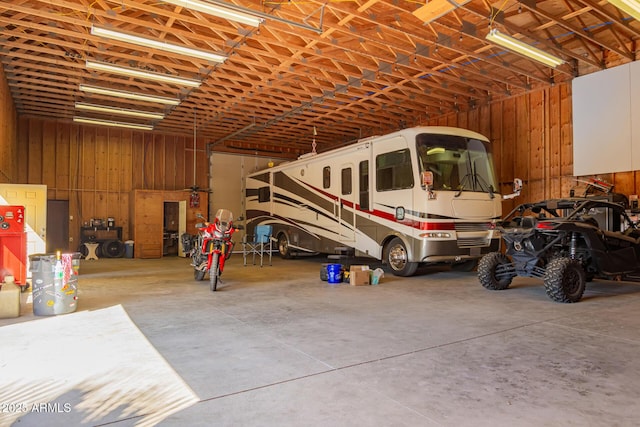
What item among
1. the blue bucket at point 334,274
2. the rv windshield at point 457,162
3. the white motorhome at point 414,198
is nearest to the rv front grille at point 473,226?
the white motorhome at point 414,198

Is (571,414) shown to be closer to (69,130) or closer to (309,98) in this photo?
(309,98)

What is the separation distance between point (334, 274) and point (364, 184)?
2.29 meters

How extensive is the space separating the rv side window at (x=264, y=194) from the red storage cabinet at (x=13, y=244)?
713 centimetres

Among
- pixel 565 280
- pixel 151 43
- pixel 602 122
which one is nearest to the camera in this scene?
pixel 565 280

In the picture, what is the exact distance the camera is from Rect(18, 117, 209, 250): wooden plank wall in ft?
41.5

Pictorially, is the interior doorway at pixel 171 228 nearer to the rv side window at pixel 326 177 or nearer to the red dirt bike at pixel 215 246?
the rv side window at pixel 326 177

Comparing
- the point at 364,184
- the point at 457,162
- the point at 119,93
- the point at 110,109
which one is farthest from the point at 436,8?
the point at 110,109

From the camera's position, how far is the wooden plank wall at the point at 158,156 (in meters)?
9.59

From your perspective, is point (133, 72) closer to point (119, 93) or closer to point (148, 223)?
point (119, 93)

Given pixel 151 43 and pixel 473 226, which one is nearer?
pixel 151 43

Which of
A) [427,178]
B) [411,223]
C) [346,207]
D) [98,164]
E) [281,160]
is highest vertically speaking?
[281,160]

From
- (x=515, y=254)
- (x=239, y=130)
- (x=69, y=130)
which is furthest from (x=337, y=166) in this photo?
(x=69, y=130)

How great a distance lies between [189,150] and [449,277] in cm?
1066

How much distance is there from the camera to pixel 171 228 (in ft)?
47.1
